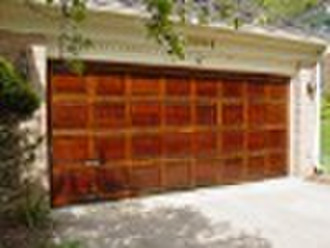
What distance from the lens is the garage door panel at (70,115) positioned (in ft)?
32.9

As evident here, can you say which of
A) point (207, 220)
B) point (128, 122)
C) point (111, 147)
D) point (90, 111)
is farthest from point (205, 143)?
point (207, 220)

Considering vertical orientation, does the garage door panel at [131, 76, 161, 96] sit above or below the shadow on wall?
above

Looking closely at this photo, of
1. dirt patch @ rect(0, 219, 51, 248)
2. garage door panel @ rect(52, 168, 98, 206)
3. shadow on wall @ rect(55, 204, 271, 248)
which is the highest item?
garage door panel @ rect(52, 168, 98, 206)

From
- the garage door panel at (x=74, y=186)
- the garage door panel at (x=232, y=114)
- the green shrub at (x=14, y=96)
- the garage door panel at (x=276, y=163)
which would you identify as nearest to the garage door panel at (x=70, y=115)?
the garage door panel at (x=74, y=186)

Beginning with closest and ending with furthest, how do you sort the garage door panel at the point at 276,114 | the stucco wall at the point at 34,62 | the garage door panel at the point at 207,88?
the stucco wall at the point at 34,62 < the garage door panel at the point at 207,88 < the garage door panel at the point at 276,114

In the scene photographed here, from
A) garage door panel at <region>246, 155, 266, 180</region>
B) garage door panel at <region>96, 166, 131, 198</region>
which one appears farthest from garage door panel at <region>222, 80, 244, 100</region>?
garage door panel at <region>96, 166, 131, 198</region>

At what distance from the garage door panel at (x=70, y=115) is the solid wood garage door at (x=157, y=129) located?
0.02 metres

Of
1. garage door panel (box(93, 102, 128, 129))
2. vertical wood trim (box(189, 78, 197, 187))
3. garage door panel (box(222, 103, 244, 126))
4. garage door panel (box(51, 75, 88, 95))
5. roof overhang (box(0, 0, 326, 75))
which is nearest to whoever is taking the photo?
roof overhang (box(0, 0, 326, 75))

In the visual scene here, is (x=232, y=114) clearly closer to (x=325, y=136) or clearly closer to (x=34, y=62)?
(x=34, y=62)

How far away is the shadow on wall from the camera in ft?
26.3

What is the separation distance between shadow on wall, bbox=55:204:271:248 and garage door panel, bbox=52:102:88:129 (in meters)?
1.47

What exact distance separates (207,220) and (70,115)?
2.97 meters

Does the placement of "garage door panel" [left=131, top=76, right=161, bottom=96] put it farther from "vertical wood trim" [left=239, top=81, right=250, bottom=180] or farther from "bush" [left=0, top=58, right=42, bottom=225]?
"vertical wood trim" [left=239, top=81, right=250, bottom=180]

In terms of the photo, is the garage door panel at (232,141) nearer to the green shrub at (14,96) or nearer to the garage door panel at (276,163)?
the garage door panel at (276,163)
